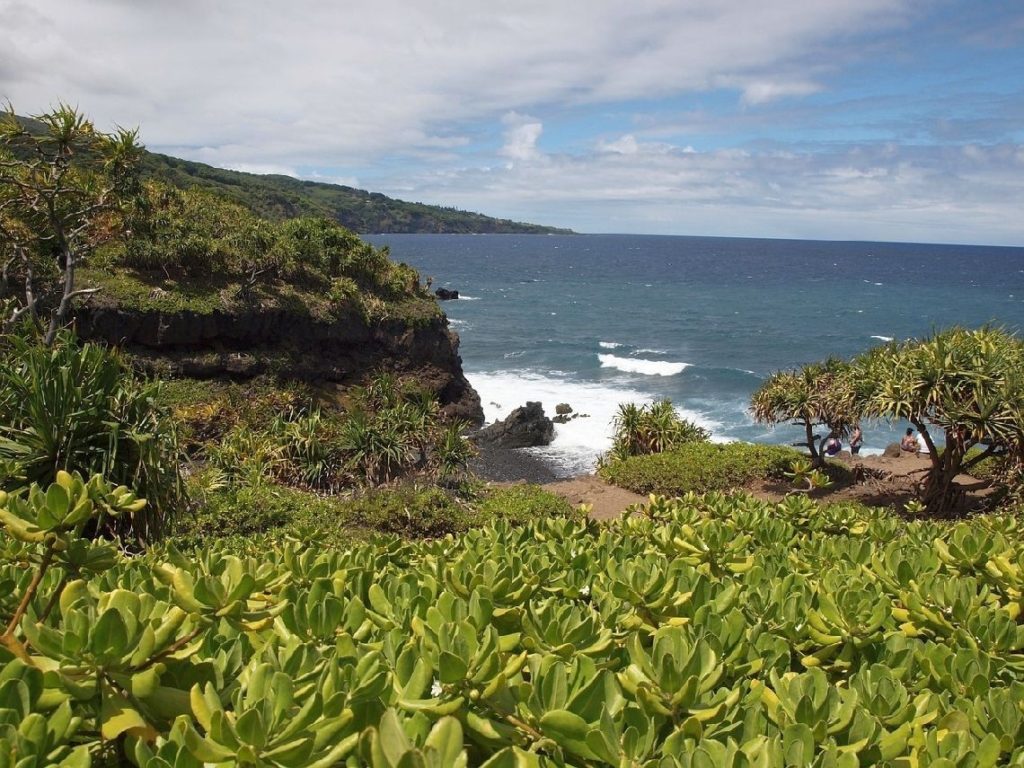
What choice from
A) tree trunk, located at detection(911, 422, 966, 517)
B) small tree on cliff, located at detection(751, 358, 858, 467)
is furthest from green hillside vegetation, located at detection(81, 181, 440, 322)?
tree trunk, located at detection(911, 422, 966, 517)

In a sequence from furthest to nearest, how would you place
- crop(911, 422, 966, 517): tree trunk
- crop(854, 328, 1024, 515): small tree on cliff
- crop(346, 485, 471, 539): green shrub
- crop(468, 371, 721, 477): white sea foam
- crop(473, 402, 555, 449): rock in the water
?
1. crop(473, 402, 555, 449): rock in the water
2. crop(468, 371, 721, 477): white sea foam
3. crop(911, 422, 966, 517): tree trunk
4. crop(854, 328, 1024, 515): small tree on cliff
5. crop(346, 485, 471, 539): green shrub

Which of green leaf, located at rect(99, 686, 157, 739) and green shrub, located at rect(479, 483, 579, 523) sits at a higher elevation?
green leaf, located at rect(99, 686, 157, 739)

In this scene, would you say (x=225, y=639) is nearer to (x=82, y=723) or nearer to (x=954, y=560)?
(x=82, y=723)

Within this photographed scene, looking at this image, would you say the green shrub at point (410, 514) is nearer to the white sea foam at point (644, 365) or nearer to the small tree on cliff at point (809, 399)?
the small tree on cliff at point (809, 399)

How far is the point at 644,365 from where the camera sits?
4781 cm

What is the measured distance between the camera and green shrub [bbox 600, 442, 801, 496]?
17.8m

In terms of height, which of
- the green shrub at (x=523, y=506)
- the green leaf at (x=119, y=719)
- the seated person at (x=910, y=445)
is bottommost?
the seated person at (x=910, y=445)

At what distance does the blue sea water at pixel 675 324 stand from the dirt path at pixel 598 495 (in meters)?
9.59

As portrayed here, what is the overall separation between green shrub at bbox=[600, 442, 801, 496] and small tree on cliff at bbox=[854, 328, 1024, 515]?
407 centimetres

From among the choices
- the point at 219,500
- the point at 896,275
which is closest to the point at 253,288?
the point at 219,500

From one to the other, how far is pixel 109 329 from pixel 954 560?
2487 centimetres

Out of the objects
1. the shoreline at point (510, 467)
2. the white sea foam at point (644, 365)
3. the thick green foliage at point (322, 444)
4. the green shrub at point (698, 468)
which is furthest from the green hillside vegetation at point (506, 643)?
the white sea foam at point (644, 365)

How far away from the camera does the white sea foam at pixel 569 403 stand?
30.5 meters

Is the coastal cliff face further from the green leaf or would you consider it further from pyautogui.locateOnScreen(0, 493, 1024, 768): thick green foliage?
the green leaf
